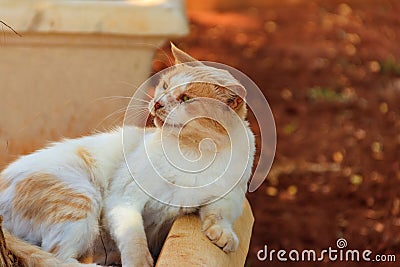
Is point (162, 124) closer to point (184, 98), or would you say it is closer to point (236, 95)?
point (184, 98)

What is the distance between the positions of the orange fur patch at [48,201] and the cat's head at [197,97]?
28 centimetres

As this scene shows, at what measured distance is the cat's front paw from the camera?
197 cm

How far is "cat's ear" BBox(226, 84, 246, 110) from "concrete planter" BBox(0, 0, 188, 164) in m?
1.00

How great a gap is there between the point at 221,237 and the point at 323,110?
3.44 meters

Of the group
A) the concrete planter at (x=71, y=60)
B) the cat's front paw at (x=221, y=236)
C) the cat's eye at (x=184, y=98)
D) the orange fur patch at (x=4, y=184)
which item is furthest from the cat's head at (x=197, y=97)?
the concrete planter at (x=71, y=60)

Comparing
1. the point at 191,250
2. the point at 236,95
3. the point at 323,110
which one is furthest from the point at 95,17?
the point at 323,110

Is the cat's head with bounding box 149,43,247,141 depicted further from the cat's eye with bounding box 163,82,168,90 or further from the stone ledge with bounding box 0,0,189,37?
the stone ledge with bounding box 0,0,189,37

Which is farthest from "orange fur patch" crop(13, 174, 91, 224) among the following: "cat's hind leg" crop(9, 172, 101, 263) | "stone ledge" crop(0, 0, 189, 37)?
"stone ledge" crop(0, 0, 189, 37)

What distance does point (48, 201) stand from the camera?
1.96m

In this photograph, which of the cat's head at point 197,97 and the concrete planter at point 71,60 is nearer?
the cat's head at point 197,97

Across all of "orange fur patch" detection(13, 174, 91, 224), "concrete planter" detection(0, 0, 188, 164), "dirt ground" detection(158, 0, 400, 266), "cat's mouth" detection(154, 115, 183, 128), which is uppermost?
"cat's mouth" detection(154, 115, 183, 128)

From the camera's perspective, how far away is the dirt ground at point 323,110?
A: 373cm

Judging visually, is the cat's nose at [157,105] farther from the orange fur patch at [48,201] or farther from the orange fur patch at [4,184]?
the orange fur patch at [4,184]

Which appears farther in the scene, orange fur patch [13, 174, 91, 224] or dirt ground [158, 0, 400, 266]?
dirt ground [158, 0, 400, 266]
